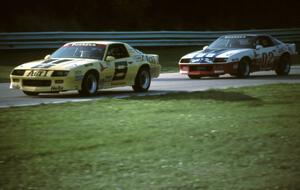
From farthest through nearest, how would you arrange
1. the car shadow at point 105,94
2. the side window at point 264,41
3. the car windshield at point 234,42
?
the side window at point 264,41 < the car windshield at point 234,42 < the car shadow at point 105,94

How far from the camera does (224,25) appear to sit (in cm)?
4381

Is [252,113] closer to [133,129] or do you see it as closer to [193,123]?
[193,123]

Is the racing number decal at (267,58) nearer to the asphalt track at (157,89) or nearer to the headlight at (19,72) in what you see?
the asphalt track at (157,89)

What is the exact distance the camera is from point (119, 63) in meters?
16.9

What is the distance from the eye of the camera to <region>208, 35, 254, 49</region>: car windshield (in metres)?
22.5

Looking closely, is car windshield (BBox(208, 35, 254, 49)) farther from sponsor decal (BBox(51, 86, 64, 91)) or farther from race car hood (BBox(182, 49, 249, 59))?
sponsor decal (BBox(51, 86, 64, 91))

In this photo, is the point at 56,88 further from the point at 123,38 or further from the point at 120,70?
the point at 123,38

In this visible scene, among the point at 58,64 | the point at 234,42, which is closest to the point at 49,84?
the point at 58,64

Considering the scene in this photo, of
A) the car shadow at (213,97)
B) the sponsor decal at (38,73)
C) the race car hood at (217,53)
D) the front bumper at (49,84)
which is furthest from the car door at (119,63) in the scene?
the race car hood at (217,53)

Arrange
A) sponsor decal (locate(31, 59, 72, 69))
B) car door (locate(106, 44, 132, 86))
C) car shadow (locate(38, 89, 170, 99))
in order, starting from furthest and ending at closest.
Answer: car door (locate(106, 44, 132, 86)) < car shadow (locate(38, 89, 170, 99)) < sponsor decal (locate(31, 59, 72, 69))

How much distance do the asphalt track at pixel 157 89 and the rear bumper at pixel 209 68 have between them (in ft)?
0.80

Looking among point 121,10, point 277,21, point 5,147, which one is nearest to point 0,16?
point 121,10

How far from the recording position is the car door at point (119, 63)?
55.0ft

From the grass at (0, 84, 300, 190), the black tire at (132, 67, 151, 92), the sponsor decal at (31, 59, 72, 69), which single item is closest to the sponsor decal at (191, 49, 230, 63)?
the black tire at (132, 67, 151, 92)
